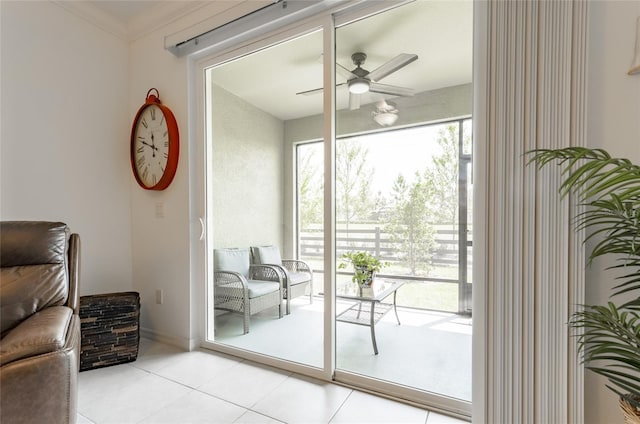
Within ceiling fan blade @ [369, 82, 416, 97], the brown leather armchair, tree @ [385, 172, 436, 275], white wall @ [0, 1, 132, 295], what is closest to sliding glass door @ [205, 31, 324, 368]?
ceiling fan blade @ [369, 82, 416, 97]

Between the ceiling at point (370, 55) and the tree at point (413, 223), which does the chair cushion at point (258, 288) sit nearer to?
the tree at point (413, 223)

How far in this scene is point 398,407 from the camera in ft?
5.46

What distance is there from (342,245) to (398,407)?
99 centimetres

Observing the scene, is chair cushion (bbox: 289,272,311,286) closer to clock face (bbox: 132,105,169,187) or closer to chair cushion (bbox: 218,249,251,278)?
chair cushion (bbox: 218,249,251,278)

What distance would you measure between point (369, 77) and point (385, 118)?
0.29m

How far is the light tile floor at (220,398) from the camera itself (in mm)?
1568

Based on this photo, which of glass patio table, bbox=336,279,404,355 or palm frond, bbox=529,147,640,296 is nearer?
palm frond, bbox=529,147,640,296

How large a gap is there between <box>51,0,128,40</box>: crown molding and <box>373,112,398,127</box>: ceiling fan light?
2496 millimetres

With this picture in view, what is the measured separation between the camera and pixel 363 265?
196cm

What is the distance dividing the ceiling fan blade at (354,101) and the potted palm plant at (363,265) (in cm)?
97

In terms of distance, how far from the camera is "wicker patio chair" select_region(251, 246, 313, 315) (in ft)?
7.13

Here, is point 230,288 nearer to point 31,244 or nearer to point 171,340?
point 171,340

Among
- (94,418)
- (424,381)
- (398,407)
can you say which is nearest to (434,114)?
(424,381)

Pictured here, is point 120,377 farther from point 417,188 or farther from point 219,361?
point 417,188
